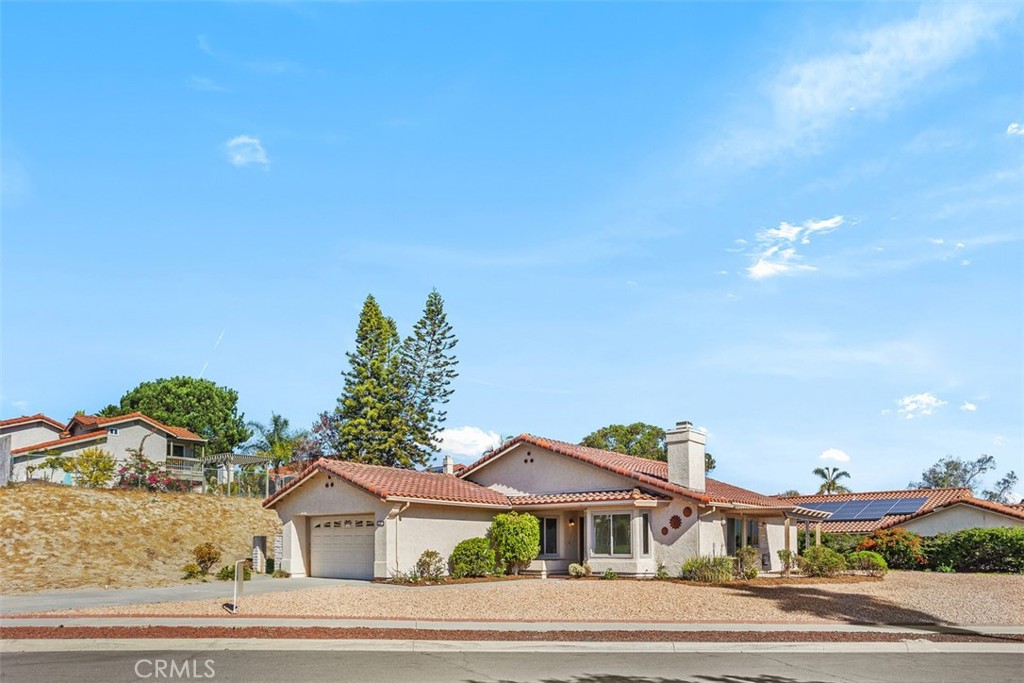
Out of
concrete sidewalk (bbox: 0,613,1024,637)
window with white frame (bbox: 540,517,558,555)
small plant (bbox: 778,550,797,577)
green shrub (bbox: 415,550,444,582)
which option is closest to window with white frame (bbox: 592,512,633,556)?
window with white frame (bbox: 540,517,558,555)

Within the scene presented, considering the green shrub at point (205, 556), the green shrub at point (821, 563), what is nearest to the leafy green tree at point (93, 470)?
the green shrub at point (205, 556)

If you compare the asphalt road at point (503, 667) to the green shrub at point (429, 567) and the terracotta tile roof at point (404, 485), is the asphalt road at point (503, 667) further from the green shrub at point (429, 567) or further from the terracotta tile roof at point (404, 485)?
the green shrub at point (429, 567)

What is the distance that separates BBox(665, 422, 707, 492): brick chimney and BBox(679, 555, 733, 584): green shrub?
121 inches

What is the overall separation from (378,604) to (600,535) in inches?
432

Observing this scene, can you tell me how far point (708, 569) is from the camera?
27812mm

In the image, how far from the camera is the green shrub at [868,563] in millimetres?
33553

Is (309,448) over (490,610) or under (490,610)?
over

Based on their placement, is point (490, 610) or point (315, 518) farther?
point (315, 518)

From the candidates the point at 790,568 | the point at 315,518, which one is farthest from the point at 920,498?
the point at 315,518

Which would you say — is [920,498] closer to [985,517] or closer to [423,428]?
[985,517]

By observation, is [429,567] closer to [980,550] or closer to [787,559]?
[787,559]

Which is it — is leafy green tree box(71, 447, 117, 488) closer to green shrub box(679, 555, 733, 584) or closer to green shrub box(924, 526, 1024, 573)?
green shrub box(679, 555, 733, 584)

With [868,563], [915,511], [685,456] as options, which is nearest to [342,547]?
[685,456]

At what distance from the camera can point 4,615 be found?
2003cm
